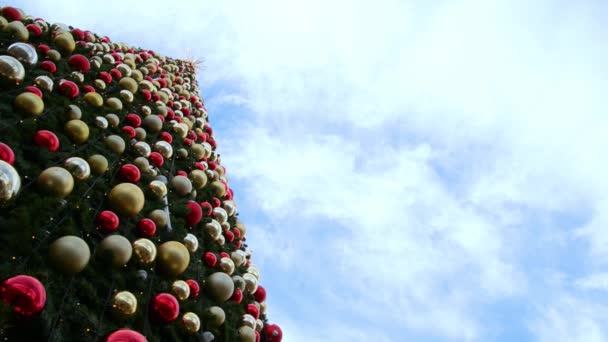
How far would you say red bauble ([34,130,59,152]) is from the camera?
2.95 m

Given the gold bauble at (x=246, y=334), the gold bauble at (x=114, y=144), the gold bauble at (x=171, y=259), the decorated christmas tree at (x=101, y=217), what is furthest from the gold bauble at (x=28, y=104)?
the gold bauble at (x=246, y=334)

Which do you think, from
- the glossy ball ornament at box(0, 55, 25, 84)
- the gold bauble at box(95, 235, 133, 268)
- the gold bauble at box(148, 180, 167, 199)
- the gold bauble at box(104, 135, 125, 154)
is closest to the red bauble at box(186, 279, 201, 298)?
the gold bauble at box(95, 235, 133, 268)

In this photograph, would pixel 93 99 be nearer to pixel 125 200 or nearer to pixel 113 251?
pixel 125 200

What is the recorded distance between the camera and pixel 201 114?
688 centimetres

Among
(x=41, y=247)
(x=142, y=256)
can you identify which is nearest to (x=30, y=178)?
(x=41, y=247)

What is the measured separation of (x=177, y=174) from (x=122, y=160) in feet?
2.22

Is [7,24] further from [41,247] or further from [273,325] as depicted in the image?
[273,325]

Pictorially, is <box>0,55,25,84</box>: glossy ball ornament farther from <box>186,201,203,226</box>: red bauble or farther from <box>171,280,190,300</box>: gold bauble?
<box>171,280,190,300</box>: gold bauble

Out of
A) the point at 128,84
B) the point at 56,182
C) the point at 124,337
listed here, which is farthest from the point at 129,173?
the point at 128,84

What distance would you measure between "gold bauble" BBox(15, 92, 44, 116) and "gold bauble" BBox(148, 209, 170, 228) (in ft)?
3.54

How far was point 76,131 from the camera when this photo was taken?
3330 mm

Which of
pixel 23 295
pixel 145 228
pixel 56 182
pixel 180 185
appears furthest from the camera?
pixel 180 185

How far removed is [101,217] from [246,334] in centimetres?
140

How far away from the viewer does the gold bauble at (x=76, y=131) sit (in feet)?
10.9
